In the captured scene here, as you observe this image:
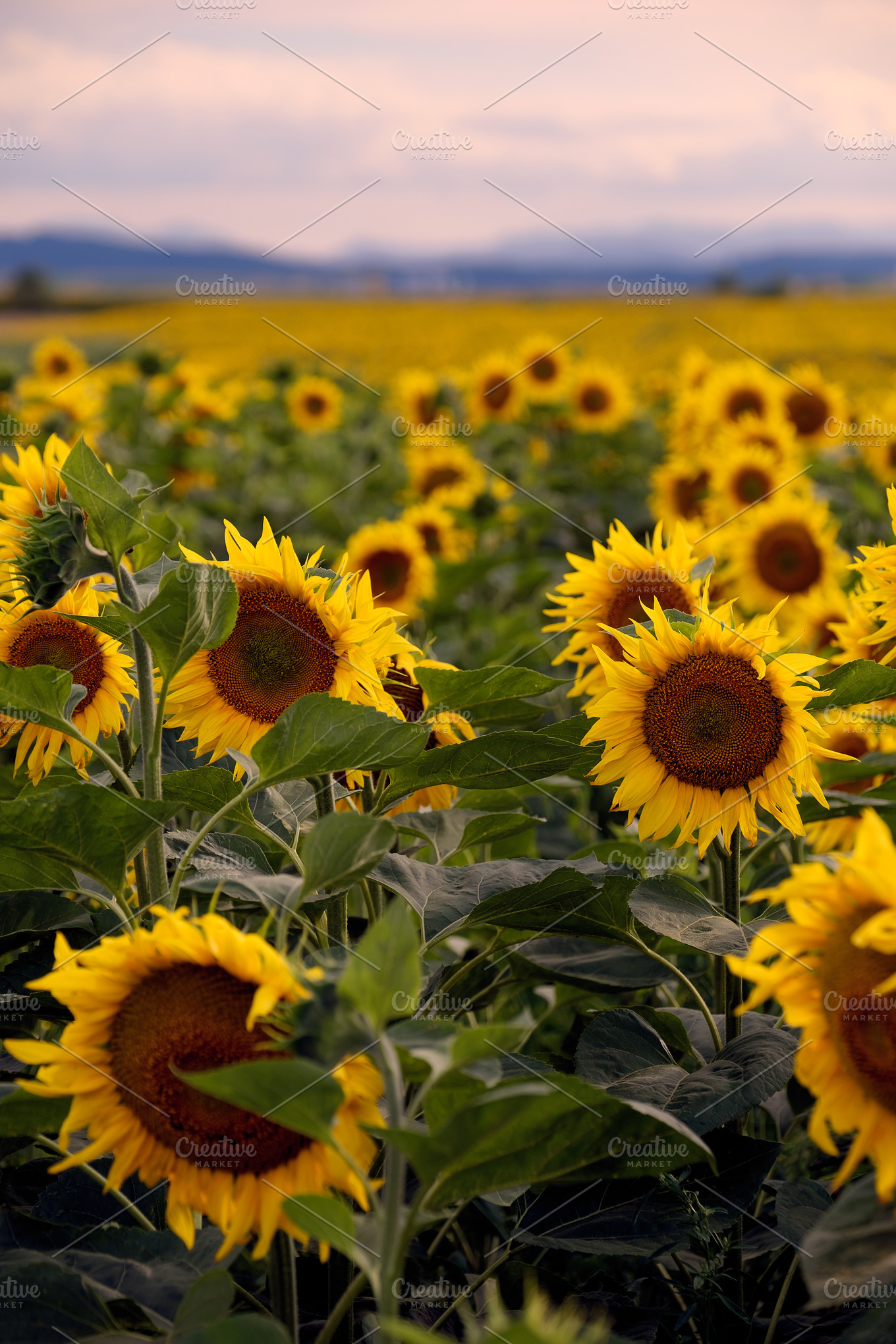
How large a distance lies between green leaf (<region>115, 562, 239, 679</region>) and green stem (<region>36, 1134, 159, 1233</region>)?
56cm

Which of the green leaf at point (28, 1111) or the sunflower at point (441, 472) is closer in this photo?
the green leaf at point (28, 1111)

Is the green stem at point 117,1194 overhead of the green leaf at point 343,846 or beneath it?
beneath

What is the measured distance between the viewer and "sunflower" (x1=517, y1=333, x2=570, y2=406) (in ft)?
22.9

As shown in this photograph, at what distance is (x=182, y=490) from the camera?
22.0 feet

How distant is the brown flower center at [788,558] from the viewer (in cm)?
384

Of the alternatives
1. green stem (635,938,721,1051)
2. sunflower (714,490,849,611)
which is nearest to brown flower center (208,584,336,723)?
green stem (635,938,721,1051)

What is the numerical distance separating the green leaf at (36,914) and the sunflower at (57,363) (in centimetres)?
619

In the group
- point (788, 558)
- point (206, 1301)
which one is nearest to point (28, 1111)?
point (206, 1301)

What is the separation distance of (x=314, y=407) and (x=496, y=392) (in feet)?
4.94

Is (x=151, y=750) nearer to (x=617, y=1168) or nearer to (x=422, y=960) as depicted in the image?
(x=422, y=960)

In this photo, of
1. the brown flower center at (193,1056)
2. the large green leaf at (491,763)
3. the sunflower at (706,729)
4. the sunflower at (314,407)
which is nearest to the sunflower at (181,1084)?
the brown flower center at (193,1056)

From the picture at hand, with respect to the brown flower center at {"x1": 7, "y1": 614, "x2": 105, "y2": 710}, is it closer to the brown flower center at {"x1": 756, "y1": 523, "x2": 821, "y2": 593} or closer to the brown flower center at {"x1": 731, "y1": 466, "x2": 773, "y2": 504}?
the brown flower center at {"x1": 756, "y1": 523, "x2": 821, "y2": 593}

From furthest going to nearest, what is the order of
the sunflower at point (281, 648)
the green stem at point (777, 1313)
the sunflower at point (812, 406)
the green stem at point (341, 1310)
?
the sunflower at point (812, 406) → the sunflower at point (281, 648) → the green stem at point (777, 1313) → the green stem at point (341, 1310)

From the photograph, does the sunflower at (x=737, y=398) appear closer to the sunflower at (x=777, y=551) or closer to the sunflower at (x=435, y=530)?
the sunflower at (x=435, y=530)
